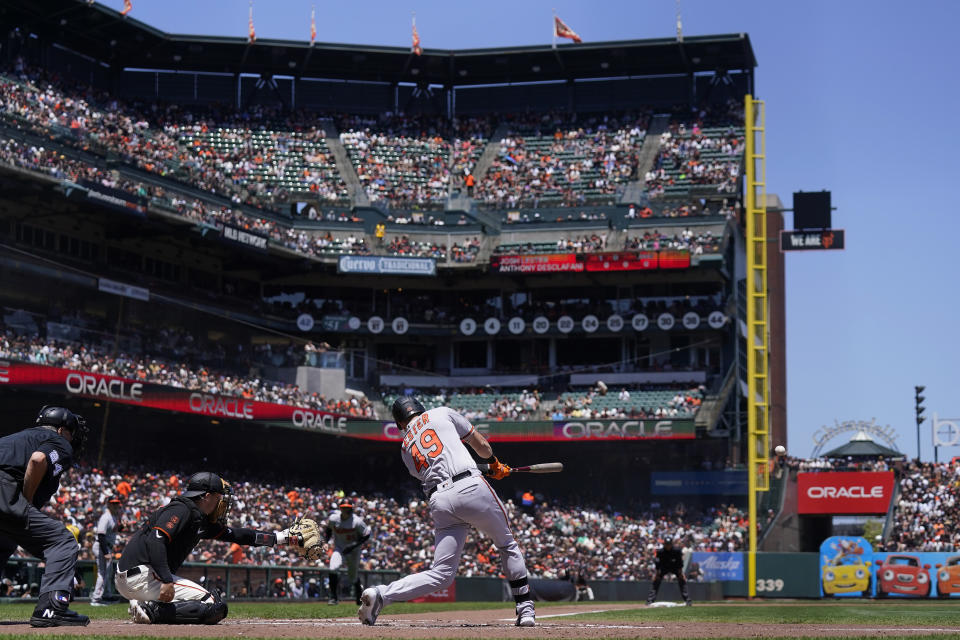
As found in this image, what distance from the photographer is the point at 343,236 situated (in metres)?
57.4

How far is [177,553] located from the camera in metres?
11.5

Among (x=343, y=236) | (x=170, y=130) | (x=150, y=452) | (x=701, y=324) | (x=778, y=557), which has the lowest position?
(x=778, y=557)

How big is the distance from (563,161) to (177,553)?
5226 centimetres

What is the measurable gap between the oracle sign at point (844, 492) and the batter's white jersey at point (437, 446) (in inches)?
1540

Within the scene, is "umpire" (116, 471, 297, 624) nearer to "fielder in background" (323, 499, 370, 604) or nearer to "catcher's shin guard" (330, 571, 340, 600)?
"fielder in background" (323, 499, 370, 604)

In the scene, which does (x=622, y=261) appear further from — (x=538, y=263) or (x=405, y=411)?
(x=405, y=411)

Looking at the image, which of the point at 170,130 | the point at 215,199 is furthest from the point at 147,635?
the point at 170,130

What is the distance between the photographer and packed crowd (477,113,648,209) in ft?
197

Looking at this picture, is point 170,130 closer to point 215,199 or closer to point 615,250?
point 215,199

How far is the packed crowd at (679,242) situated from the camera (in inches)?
2149

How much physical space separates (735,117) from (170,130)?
2778cm

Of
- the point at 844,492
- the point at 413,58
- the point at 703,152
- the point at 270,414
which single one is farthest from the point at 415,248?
the point at 844,492

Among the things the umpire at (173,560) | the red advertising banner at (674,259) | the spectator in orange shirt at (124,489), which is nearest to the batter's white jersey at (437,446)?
the umpire at (173,560)

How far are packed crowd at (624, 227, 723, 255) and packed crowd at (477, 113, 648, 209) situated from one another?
11.1 ft
